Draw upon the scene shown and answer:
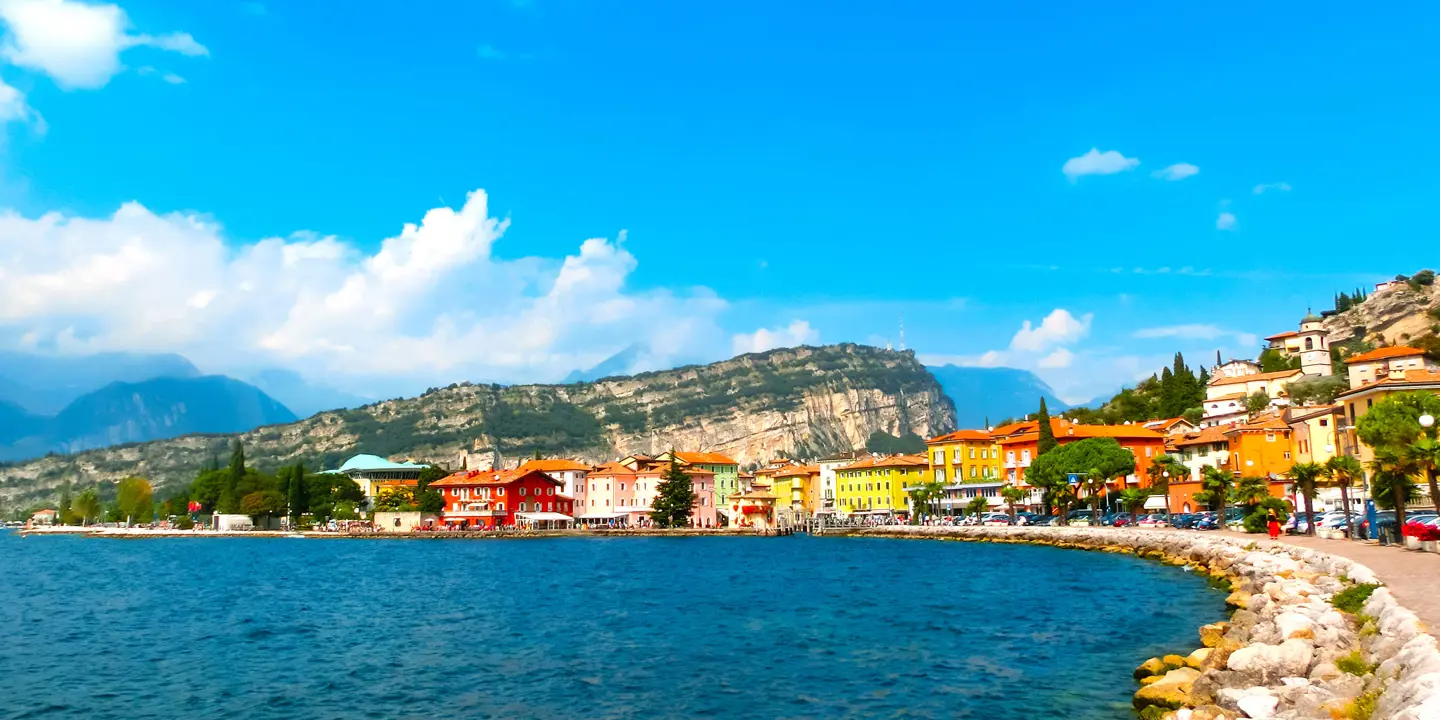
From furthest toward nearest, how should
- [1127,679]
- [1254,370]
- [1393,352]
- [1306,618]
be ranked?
[1254,370]
[1393,352]
[1127,679]
[1306,618]

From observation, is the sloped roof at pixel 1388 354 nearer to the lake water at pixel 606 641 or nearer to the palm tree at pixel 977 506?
the palm tree at pixel 977 506

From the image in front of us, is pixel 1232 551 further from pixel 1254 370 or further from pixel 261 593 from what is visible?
pixel 1254 370

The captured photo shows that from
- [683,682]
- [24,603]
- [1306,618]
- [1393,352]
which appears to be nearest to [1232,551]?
[1306,618]

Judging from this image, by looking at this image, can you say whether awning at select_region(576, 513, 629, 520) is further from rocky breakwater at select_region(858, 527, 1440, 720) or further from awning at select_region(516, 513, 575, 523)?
rocky breakwater at select_region(858, 527, 1440, 720)

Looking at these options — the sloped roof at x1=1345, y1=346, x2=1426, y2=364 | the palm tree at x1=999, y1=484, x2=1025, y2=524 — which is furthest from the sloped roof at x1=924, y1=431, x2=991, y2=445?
the sloped roof at x1=1345, y1=346, x2=1426, y2=364

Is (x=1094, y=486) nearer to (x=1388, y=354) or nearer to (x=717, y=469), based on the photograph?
(x=1388, y=354)

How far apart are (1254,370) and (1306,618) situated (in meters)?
133

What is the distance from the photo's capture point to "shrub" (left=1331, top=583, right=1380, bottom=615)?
76.4 feet

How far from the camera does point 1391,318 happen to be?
147875mm

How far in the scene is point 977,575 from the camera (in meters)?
51.8

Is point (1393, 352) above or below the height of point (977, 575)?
above

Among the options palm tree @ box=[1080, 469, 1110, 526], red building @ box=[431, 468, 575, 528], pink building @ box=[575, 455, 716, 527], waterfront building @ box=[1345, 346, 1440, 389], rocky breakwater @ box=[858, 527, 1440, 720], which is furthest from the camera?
pink building @ box=[575, 455, 716, 527]

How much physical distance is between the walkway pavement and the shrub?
0.50m

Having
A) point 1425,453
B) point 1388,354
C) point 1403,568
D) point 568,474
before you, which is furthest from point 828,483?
point 1403,568
